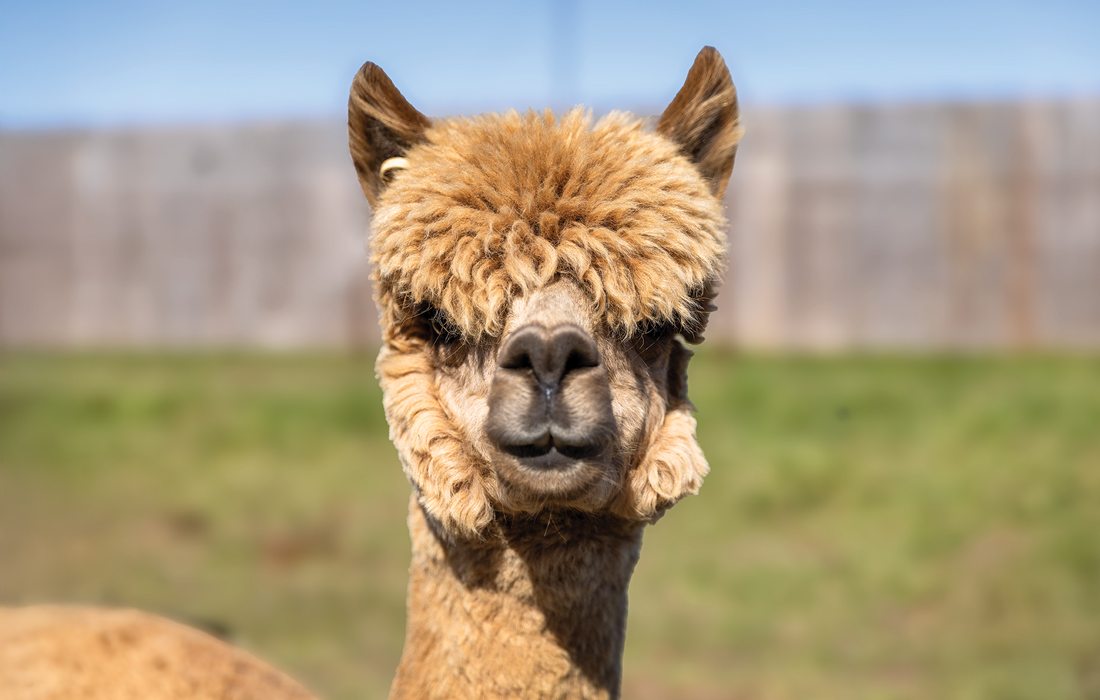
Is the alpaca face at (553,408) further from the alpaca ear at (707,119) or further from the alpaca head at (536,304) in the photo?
the alpaca ear at (707,119)

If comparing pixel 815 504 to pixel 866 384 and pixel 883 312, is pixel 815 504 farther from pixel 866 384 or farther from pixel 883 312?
pixel 883 312

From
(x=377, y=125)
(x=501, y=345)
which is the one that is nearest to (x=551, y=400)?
(x=501, y=345)

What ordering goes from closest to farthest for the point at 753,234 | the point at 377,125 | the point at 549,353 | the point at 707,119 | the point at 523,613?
the point at 549,353, the point at 523,613, the point at 377,125, the point at 707,119, the point at 753,234

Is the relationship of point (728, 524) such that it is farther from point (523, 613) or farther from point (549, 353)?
point (549, 353)

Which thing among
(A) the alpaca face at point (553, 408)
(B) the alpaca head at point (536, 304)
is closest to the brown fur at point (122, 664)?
(B) the alpaca head at point (536, 304)

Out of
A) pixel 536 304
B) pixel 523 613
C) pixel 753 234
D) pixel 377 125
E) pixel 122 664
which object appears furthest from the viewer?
pixel 753 234

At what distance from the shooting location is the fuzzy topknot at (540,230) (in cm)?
265

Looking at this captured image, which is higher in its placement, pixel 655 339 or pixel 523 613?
pixel 655 339

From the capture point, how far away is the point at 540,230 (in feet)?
8.80

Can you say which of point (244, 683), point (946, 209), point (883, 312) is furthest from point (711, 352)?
point (244, 683)

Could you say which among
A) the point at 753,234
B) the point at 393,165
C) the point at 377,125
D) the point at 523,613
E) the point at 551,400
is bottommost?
the point at 523,613

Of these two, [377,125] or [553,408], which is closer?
[553,408]

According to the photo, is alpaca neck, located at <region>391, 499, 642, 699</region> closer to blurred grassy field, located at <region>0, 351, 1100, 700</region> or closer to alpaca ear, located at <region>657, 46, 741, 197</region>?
alpaca ear, located at <region>657, 46, 741, 197</region>

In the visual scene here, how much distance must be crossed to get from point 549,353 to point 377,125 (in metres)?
0.87
